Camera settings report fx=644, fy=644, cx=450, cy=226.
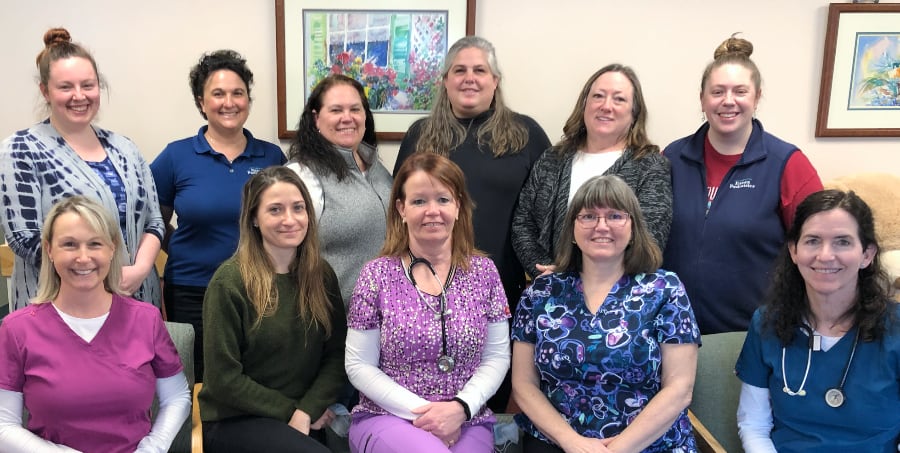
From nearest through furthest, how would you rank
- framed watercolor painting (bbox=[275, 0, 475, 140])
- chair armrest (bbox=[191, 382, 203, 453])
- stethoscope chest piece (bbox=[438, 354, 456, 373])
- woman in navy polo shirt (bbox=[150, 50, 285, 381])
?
chair armrest (bbox=[191, 382, 203, 453]), stethoscope chest piece (bbox=[438, 354, 456, 373]), woman in navy polo shirt (bbox=[150, 50, 285, 381]), framed watercolor painting (bbox=[275, 0, 475, 140])

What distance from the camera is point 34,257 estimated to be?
6.48 ft

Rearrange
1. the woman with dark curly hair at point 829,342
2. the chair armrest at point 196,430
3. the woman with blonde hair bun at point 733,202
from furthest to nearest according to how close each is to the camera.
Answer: the woman with blonde hair bun at point 733,202
the chair armrest at point 196,430
the woman with dark curly hair at point 829,342

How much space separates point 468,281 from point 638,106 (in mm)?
865

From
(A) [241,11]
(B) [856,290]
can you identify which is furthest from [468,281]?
(A) [241,11]

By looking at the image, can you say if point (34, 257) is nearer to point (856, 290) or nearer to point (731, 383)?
point (731, 383)

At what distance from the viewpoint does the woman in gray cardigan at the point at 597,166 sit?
209cm

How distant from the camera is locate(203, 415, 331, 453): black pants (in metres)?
1.73

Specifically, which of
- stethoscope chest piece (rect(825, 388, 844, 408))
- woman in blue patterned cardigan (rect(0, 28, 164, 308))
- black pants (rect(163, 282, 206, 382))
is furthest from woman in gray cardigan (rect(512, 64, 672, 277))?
woman in blue patterned cardigan (rect(0, 28, 164, 308))

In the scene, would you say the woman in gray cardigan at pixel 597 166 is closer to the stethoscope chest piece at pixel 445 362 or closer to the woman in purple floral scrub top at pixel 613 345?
the woman in purple floral scrub top at pixel 613 345

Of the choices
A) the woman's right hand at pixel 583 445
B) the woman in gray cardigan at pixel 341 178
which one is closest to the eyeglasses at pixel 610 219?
the woman's right hand at pixel 583 445

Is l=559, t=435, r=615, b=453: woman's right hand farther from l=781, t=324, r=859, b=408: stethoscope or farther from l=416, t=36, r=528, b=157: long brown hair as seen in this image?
l=416, t=36, r=528, b=157: long brown hair

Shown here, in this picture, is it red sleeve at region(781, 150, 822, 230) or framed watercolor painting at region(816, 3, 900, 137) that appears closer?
red sleeve at region(781, 150, 822, 230)

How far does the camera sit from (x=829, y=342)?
165 cm

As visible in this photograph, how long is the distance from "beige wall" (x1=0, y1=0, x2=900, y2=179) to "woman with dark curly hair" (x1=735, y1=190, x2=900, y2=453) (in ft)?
4.74
